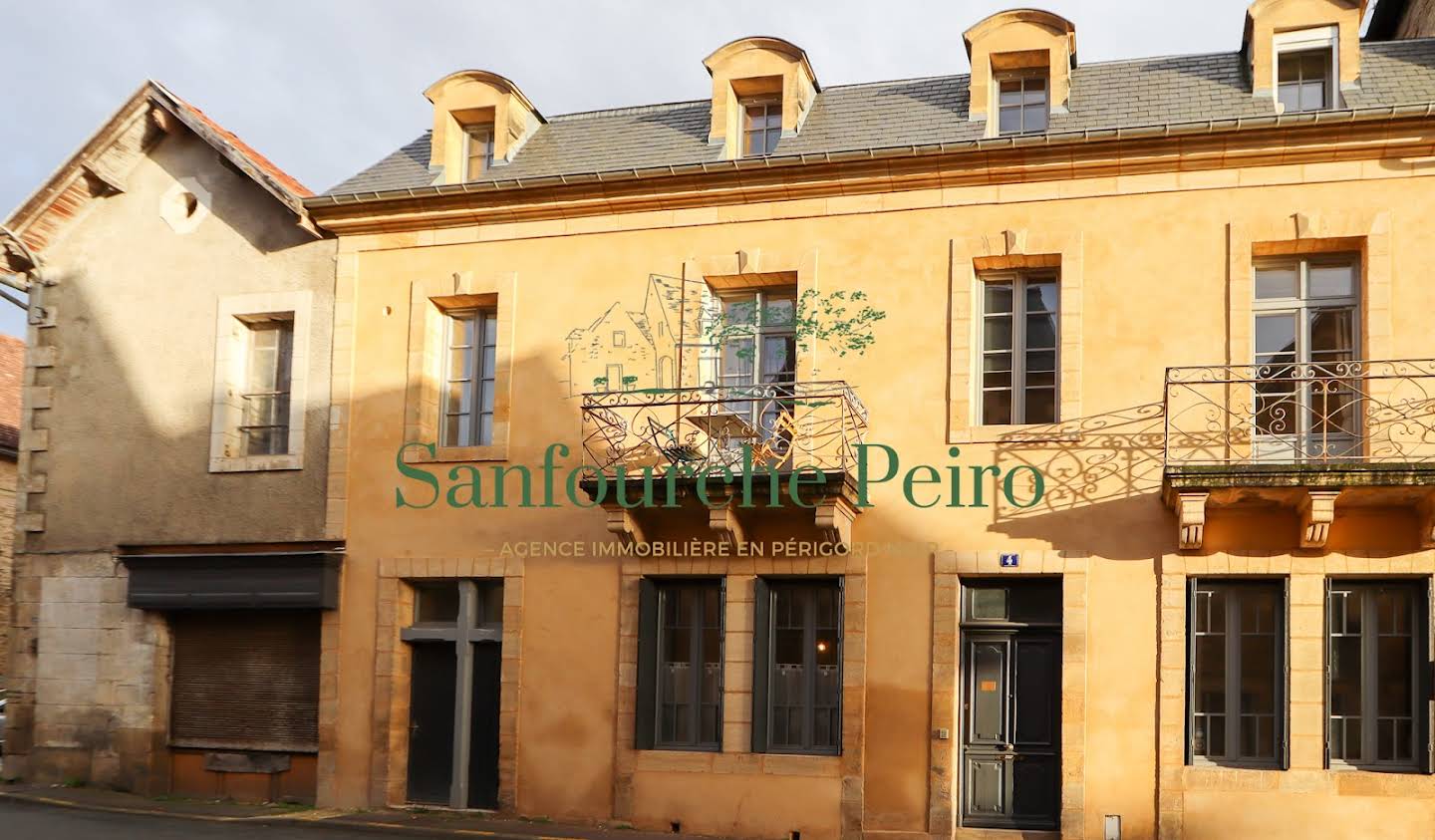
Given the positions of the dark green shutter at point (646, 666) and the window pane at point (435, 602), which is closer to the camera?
the dark green shutter at point (646, 666)

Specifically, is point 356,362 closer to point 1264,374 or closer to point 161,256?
point 161,256

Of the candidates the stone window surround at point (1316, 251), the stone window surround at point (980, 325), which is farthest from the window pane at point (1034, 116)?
the stone window surround at point (1316, 251)

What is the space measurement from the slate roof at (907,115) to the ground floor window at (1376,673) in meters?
4.39

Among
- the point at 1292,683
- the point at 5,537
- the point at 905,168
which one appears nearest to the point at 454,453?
the point at 905,168

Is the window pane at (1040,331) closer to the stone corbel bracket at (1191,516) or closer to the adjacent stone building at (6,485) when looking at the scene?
the stone corbel bracket at (1191,516)

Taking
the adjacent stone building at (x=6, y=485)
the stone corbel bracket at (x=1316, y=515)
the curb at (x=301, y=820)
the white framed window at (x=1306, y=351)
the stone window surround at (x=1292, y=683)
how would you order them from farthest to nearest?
the adjacent stone building at (x=6, y=485)
the curb at (x=301, y=820)
the white framed window at (x=1306, y=351)
the stone window surround at (x=1292, y=683)
the stone corbel bracket at (x=1316, y=515)

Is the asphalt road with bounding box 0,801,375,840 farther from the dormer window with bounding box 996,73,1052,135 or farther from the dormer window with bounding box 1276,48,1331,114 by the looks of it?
the dormer window with bounding box 1276,48,1331,114

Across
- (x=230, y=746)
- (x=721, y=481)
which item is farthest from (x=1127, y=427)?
(x=230, y=746)

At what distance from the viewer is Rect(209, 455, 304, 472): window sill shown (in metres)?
15.9

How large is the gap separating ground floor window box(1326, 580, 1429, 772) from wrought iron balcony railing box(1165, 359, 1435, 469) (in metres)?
1.19

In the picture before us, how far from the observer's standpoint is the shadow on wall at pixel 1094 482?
13391 mm

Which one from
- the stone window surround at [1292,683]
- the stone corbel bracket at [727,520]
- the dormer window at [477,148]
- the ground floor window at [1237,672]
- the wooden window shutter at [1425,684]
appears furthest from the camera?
the dormer window at [477,148]

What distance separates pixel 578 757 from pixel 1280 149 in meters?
8.56

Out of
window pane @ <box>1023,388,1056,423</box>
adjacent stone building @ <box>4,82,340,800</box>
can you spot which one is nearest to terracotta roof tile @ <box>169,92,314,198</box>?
adjacent stone building @ <box>4,82,340,800</box>
